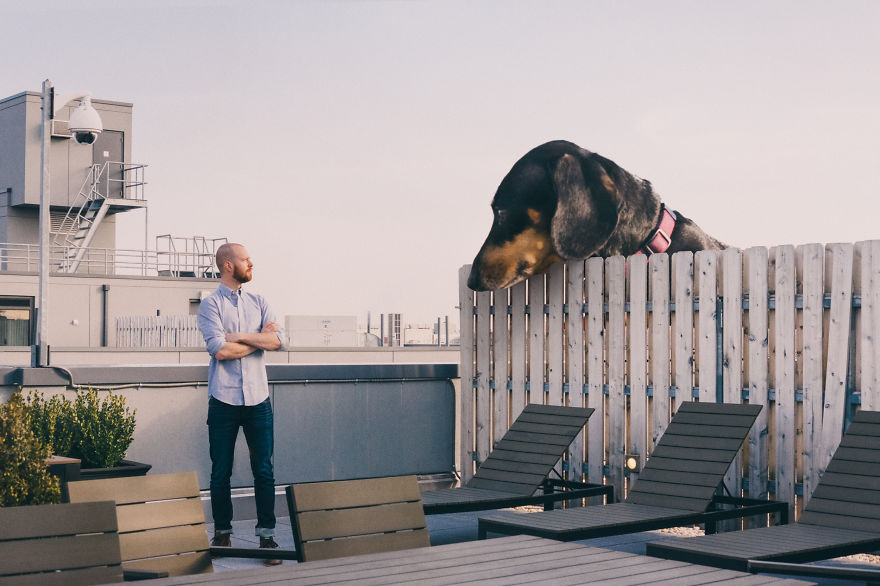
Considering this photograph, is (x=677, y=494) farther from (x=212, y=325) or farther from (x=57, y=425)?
(x=57, y=425)

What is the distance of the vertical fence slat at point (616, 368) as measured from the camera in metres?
8.91

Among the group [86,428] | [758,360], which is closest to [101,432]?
[86,428]

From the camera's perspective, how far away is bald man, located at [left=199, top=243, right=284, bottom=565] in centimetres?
661

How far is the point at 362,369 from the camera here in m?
9.48

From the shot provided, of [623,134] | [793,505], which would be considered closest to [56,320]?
[623,134]

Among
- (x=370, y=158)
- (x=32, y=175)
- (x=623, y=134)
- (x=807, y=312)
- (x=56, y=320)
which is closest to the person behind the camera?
(x=807, y=312)

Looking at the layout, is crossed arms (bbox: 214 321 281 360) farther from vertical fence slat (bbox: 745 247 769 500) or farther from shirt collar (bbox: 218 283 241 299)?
vertical fence slat (bbox: 745 247 769 500)

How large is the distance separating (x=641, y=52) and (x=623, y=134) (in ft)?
4.27

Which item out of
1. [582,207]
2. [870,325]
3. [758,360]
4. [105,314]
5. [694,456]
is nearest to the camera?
[870,325]

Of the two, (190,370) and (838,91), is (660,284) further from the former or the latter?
(838,91)

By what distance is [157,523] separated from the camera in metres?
4.21

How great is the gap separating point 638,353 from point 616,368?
302mm

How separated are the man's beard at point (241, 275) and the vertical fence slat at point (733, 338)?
357cm

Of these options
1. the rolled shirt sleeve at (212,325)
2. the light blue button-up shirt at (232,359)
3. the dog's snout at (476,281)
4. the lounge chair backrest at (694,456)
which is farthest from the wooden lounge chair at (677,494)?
the dog's snout at (476,281)
